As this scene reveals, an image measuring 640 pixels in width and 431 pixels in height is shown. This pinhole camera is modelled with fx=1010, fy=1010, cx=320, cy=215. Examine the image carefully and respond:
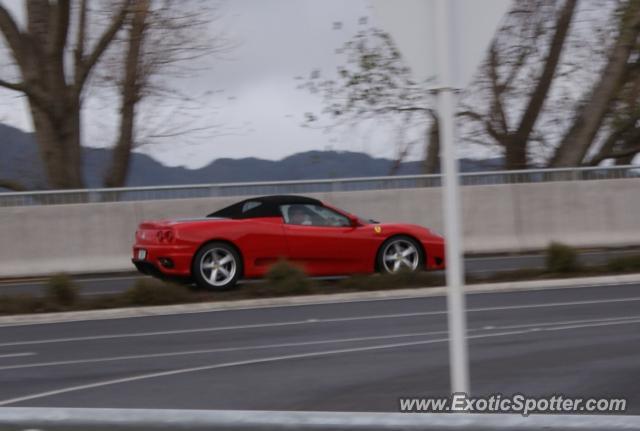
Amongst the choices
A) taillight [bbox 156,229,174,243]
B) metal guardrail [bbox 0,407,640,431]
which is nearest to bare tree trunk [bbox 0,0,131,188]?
taillight [bbox 156,229,174,243]

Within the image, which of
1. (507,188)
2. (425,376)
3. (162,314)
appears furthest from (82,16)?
(425,376)

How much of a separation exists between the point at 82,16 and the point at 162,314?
38.2ft

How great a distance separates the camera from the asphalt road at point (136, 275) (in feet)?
52.3

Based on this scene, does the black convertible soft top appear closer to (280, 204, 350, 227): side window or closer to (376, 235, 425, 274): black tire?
(280, 204, 350, 227): side window

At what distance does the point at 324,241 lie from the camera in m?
15.4

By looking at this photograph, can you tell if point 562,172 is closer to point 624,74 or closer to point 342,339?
point 624,74

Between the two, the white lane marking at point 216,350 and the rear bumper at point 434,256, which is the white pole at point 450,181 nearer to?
the white lane marking at point 216,350

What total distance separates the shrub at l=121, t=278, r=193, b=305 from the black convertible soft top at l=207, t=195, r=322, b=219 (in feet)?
6.00

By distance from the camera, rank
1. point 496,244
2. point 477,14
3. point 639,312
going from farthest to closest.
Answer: point 496,244 < point 639,312 < point 477,14

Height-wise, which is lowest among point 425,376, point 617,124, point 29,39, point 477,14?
point 425,376

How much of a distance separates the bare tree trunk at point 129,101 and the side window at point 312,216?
290 inches

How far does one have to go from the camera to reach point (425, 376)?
7797 mm

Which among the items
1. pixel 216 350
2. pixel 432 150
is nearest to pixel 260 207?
pixel 216 350

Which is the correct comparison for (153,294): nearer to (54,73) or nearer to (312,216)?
(312,216)
